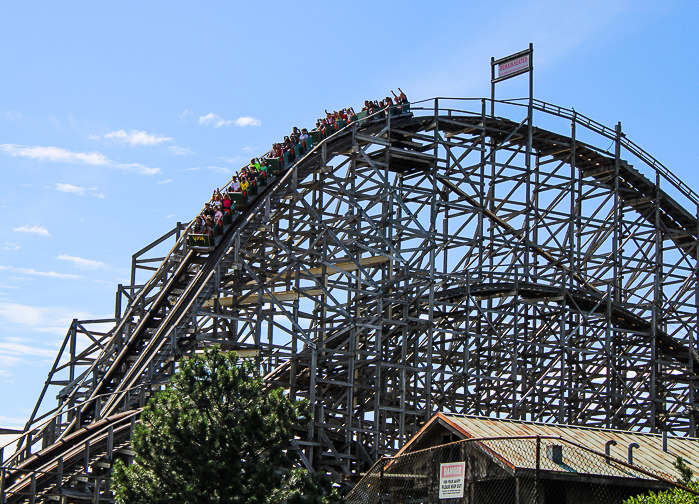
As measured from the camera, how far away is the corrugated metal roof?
15.6 m

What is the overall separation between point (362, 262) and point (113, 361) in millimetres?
7549

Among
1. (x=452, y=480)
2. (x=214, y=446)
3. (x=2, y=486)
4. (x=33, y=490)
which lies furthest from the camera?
(x=33, y=490)

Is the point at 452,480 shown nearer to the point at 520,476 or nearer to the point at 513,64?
the point at 520,476

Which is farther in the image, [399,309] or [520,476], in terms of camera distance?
[399,309]

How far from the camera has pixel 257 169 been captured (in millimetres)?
30219

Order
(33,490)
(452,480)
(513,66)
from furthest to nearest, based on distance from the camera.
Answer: (513,66) < (33,490) < (452,480)

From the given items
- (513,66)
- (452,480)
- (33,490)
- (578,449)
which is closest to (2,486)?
(33,490)

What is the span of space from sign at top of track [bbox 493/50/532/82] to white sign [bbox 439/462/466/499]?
2014cm

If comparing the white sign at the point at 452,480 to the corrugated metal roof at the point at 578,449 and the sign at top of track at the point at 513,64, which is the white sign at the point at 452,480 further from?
the sign at top of track at the point at 513,64

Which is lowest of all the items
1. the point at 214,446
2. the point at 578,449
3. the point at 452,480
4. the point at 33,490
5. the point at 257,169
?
the point at 33,490

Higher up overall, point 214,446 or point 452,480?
point 214,446

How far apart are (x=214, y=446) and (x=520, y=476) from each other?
16.6ft

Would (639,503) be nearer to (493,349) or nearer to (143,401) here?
(143,401)

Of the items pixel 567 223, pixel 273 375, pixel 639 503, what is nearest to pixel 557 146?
pixel 567 223
